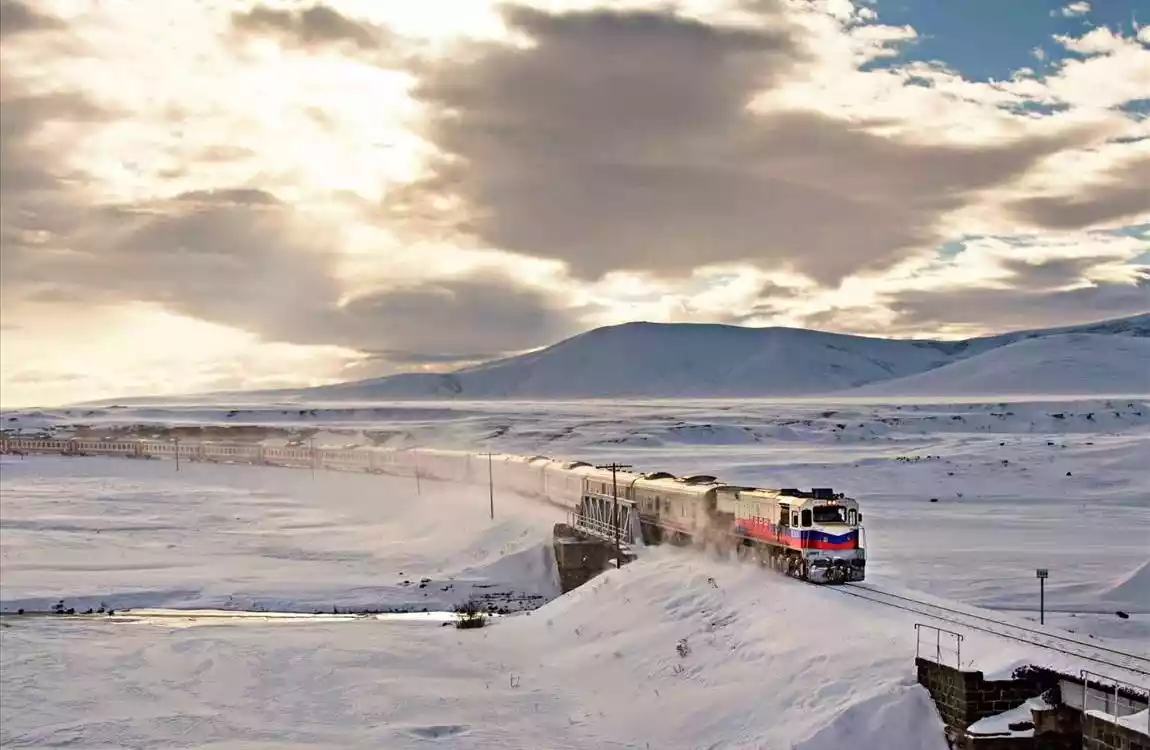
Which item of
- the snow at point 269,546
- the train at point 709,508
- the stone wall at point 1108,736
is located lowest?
the snow at point 269,546

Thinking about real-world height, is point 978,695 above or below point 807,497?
below

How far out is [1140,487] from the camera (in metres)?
70.3

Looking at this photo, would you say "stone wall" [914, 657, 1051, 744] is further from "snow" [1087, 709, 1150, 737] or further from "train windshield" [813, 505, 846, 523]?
"train windshield" [813, 505, 846, 523]

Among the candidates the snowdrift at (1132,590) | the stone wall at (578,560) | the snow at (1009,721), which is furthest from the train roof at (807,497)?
the snow at (1009,721)

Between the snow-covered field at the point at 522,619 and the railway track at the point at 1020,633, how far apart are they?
0.92 meters

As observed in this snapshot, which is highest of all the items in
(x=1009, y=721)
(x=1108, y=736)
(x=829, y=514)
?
(x=829, y=514)

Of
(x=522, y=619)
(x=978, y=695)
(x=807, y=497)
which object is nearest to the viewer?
(x=978, y=695)

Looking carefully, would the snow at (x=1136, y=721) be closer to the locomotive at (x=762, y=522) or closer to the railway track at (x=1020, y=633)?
the railway track at (x=1020, y=633)

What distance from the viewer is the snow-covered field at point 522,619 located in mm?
27469

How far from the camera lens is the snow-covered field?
90.1 ft

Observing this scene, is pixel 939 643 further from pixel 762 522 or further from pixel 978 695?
pixel 762 522

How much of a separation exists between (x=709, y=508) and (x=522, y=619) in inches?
314

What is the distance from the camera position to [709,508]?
43094 millimetres

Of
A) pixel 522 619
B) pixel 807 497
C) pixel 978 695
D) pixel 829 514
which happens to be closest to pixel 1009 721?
pixel 978 695
